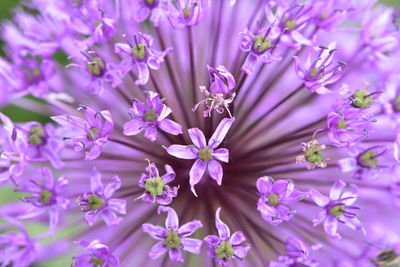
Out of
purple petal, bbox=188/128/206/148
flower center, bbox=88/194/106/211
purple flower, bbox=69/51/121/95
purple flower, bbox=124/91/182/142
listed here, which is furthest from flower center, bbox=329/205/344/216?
purple flower, bbox=69/51/121/95

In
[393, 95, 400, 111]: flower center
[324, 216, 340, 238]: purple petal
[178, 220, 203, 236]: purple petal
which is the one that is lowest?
[178, 220, 203, 236]: purple petal

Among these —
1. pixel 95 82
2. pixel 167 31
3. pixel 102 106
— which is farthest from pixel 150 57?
pixel 102 106

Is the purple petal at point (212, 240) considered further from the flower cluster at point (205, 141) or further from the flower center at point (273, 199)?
the flower center at point (273, 199)

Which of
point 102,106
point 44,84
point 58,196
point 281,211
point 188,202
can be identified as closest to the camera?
point 281,211

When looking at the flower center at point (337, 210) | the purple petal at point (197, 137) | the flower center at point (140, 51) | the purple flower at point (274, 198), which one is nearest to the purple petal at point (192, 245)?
the purple flower at point (274, 198)

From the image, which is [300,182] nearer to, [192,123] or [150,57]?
[192,123]

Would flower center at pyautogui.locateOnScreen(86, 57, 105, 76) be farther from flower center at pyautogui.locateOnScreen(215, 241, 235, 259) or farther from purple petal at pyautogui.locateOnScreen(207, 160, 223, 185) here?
flower center at pyautogui.locateOnScreen(215, 241, 235, 259)

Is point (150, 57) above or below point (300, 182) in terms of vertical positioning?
above
